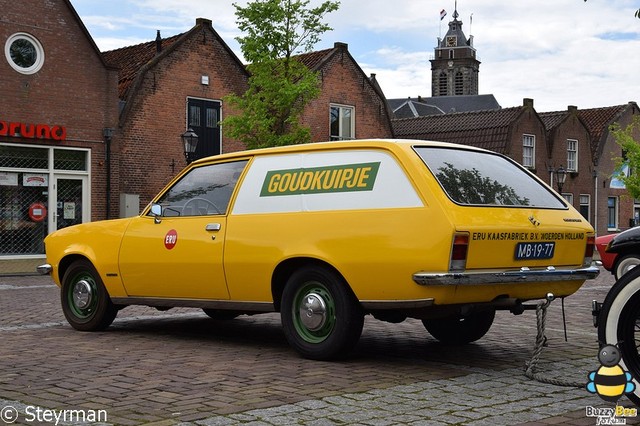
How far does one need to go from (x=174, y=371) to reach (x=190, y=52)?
21.3 meters

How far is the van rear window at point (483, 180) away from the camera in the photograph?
620 centimetres

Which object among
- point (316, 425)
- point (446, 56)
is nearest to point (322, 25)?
point (316, 425)

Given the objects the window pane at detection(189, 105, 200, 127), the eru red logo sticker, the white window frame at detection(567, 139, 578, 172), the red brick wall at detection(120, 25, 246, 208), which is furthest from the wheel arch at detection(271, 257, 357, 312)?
the white window frame at detection(567, 139, 578, 172)

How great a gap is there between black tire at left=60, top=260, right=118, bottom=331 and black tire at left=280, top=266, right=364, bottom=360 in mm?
2390

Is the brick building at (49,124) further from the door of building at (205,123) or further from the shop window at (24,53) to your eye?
the door of building at (205,123)

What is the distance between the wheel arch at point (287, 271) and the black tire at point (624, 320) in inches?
80.2

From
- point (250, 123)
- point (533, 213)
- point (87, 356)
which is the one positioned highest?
point (250, 123)

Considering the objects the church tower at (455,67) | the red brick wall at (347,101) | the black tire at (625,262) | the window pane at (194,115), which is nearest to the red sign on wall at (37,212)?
the window pane at (194,115)

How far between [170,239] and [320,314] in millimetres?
1821

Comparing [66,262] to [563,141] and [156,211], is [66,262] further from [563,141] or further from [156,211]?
[563,141]

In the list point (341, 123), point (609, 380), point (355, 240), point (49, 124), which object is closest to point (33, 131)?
point (49, 124)

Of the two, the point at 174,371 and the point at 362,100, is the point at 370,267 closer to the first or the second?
the point at 174,371

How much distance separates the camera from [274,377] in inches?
224

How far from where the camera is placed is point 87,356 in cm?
661
